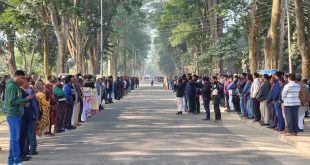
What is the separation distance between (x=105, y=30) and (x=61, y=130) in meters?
33.5

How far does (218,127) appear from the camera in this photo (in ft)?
63.3

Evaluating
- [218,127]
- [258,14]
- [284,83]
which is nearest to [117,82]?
[258,14]

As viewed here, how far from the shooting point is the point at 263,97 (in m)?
18.5

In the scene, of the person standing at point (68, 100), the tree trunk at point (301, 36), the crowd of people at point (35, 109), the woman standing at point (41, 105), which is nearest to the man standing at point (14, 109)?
the crowd of people at point (35, 109)

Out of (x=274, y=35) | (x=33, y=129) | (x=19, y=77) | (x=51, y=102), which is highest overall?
(x=274, y=35)

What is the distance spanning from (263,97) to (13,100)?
1015 centimetres

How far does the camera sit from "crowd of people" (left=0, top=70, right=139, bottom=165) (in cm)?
1048

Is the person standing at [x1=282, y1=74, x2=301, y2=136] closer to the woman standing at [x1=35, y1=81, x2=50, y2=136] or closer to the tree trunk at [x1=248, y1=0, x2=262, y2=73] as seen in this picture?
the woman standing at [x1=35, y1=81, x2=50, y2=136]

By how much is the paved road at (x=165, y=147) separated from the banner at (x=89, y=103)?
11.1ft

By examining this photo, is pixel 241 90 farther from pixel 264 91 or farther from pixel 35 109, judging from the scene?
pixel 35 109

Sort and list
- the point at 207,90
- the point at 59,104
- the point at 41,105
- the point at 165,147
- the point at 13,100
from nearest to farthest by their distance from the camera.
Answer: the point at 13,100
the point at 165,147
the point at 41,105
the point at 59,104
the point at 207,90

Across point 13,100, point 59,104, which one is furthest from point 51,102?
point 13,100

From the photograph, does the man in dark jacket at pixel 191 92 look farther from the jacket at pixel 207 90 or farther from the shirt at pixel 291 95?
→ the shirt at pixel 291 95

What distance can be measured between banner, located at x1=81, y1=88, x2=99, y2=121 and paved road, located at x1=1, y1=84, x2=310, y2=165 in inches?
133
